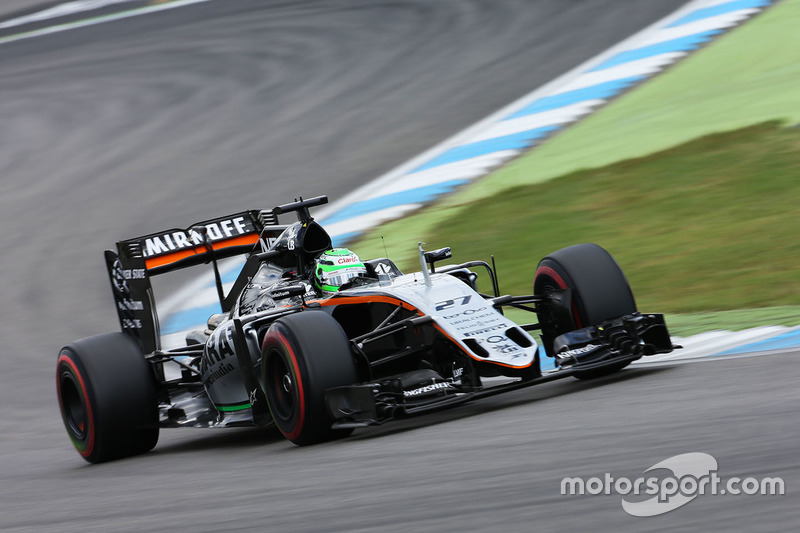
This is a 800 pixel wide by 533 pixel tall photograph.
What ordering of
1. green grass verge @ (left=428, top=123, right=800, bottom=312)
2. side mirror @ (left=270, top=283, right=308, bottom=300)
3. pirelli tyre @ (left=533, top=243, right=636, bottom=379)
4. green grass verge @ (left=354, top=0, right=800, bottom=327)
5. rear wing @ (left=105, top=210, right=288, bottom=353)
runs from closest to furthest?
pirelli tyre @ (left=533, top=243, right=636, bottom=379)
side mirror @ (left=270, top=283, right=308, bottom=300)
rear wing @ (left=105, top=210, right=288, bottom=353)
green grass verge @ (left=428, top=123, right=800, bottom=312)
green grass verge @ (left=354, top=0, right=800, bottom=327)

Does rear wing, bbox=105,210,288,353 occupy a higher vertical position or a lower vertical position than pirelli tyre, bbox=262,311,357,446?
higher

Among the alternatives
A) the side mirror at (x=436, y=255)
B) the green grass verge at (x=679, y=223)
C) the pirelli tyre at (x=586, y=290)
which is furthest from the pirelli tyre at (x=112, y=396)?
the green grass verge at (x=679, y=223)

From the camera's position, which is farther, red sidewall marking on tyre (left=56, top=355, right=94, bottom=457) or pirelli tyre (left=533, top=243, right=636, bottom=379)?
red sidewall marking on tyre (left=56, top=355, right=94, bottom=457)

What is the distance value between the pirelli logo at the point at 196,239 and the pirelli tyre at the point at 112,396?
3.35 feet

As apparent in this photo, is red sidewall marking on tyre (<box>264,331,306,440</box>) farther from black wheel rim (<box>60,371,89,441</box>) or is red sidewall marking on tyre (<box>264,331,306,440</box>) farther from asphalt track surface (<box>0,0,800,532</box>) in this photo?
black wheel rim (<box>60,371,89,441</box>)

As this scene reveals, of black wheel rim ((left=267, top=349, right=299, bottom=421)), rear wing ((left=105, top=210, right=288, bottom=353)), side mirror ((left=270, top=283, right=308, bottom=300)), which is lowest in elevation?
black wheel rim ((left=267, top=349, right=299, bottom=421))

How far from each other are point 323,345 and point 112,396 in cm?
230

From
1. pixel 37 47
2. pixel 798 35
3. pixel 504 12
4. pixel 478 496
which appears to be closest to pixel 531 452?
pixel 478 496

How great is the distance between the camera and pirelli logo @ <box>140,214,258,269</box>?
956 cm

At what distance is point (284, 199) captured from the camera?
16.5m

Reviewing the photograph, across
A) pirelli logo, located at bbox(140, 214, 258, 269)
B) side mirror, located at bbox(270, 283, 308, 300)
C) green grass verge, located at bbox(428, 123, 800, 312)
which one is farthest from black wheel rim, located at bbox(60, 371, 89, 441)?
green grass verge, located at bbox(428, 123, 800, 312)

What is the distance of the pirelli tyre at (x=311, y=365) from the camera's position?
6879 millimetres

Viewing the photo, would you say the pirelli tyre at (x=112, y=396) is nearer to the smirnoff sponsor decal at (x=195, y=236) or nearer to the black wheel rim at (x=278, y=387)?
the smirnoff sponsor decal at (x=195, y=236)

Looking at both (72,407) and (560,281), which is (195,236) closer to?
(72,407)
